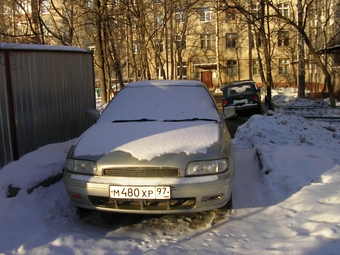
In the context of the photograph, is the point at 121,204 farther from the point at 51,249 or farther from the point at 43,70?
the point at 43,70

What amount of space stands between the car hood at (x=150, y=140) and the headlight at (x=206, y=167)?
0.25 feet

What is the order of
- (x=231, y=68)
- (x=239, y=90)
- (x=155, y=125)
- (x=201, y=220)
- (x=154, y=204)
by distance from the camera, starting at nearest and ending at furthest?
(x=154, y=204)
(x=201, y=220)
(x=155, y=125)
(x=239, y=90)
(x=231, y=68)

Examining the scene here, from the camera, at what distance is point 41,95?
572 centimetres

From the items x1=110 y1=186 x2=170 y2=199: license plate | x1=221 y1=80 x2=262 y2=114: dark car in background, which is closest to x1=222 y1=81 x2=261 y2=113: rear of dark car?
x1=221 y1=80 x2=262 y2=114: dark car in background

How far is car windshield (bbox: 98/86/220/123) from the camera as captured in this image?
4.64 metres

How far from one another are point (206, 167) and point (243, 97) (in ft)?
43.9

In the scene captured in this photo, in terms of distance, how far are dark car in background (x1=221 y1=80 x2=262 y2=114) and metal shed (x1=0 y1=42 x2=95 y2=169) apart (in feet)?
33.3

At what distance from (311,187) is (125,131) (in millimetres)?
2294

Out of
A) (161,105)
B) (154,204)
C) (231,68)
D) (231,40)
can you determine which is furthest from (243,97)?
(231,40)

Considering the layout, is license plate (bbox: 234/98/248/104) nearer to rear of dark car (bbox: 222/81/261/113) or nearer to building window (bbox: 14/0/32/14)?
rear of dark car (bbox: 222/81/261/113)

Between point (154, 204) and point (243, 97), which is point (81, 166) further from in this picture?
point (243, 97)

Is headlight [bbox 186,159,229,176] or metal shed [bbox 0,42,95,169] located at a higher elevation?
metal shed [bbox 0,42,95,169]

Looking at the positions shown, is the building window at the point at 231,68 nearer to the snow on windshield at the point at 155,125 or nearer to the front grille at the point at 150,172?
the snow on windshield at the point at 155,125

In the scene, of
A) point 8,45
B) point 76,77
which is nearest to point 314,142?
point 76,77
